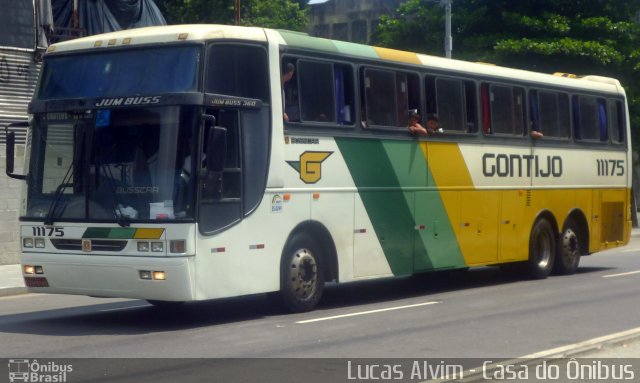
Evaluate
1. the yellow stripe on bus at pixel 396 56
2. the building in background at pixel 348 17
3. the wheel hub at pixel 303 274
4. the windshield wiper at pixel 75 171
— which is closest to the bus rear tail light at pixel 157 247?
the windshield wiper at pixel 75 171

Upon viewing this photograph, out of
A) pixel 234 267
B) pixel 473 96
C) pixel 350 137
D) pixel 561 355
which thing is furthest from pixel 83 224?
pixel 473 96

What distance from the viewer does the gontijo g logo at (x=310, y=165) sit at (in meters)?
13.7

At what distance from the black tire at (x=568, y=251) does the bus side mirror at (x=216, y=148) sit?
A: 9.38 m

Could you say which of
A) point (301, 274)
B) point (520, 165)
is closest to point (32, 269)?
point (301, 274)

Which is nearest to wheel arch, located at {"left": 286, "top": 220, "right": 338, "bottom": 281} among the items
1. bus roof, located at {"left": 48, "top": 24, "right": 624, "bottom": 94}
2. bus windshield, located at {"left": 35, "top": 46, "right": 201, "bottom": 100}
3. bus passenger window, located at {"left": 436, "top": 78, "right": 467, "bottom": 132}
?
bus roof, located at {"left": 48, "top": 24, "right": 624, "bottom": 94}

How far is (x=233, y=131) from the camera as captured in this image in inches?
501

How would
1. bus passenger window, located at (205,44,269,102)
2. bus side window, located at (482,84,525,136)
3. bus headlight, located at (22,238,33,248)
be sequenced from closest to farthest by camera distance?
1. bus passenger window, located at (205,44,269,102)
2. bus headlight, located at (22,238,33,248)
3. bus side window, located at (482,84,525,136)

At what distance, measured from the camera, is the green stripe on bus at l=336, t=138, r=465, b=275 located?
14.9m

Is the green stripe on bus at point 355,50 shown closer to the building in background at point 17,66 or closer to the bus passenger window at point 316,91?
the bus passenger window at point 316,91

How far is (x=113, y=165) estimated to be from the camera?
12.4 metres

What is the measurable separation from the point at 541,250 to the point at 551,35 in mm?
16152

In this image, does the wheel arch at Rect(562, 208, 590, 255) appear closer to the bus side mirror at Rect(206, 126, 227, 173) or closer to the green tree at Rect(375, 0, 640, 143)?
the bus side mirror at Rect(206, 126, 227, 173)

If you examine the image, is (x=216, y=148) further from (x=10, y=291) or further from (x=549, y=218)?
(x=549, y=218)

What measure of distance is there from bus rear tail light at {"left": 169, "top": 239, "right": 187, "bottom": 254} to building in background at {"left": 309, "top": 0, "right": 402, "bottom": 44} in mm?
44650
